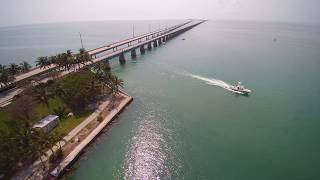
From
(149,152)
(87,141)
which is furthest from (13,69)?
(149,152)

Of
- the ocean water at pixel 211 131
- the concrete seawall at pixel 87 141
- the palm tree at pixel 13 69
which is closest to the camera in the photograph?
the concrete seawall at pixel 87 141

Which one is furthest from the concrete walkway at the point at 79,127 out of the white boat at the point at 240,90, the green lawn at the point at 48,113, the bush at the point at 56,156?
the white boat at the point at 240,90

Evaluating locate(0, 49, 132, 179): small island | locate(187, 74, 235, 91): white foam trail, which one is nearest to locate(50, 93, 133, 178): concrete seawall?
locate(0, 49, 132, 179): small island

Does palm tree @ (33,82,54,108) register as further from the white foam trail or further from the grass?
the white foam trail

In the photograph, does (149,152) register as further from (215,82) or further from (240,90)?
(215,82)

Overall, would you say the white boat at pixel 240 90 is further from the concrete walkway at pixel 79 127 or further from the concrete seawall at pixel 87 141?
the concrete walkway at pixel 79 127

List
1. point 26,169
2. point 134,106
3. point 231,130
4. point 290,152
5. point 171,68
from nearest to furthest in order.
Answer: point 26,169 → point 290,152 → point 231,130 → point 134,106 → point 171,68

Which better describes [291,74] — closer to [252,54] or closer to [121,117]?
[252,54]

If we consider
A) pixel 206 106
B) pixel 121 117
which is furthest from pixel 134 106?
pixel 206 106
